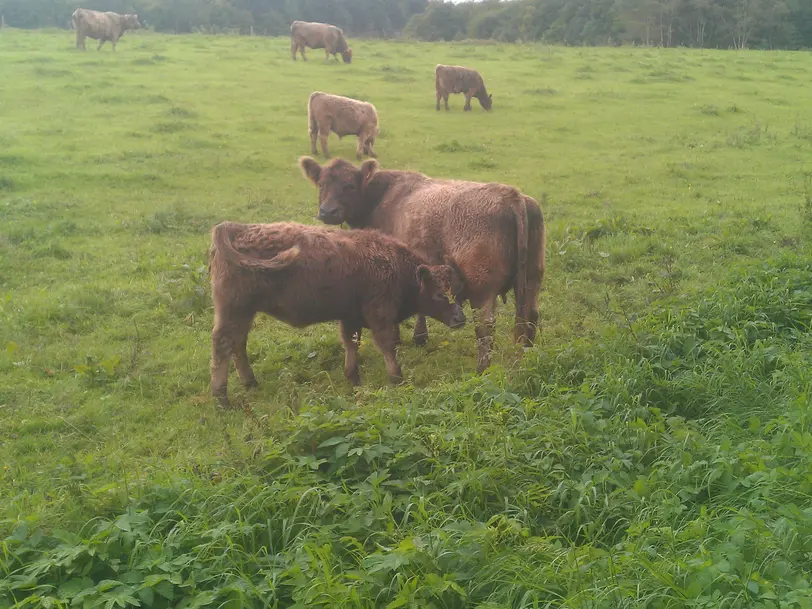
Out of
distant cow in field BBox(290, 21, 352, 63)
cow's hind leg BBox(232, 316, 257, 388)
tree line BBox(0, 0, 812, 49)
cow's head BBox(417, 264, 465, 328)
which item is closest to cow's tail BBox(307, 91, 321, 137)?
cow's head BBox(417, 264, 465, 328)

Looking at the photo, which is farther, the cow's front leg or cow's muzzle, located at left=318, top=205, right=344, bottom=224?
cow's muzzle, located at left=318, top=205, right=344, bottom=224

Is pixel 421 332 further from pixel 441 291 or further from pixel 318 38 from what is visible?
pixel 318 38

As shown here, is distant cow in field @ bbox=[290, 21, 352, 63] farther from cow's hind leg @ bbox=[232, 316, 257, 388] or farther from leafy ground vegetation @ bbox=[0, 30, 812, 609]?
cow's hind leg @ bbox=[232, 316, 257, 388]

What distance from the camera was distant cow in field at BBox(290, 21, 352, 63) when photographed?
2672cm

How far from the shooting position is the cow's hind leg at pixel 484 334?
622 centimetres

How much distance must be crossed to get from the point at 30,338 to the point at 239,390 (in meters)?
2.31

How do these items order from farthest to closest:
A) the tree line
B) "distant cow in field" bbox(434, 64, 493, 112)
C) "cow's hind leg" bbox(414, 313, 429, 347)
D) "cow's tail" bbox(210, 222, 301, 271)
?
the tree line → "distant cow in field" bbox(434, 64, 493, 112) → "cow's hind leg" bbox(414, 313, 429, 347) → "cow's tail" bbox(210, 222, 301, 271)

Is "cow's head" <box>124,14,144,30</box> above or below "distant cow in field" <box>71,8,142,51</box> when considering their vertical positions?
above

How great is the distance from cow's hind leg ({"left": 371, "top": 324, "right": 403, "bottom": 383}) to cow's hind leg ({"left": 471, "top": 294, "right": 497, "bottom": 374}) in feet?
2.56

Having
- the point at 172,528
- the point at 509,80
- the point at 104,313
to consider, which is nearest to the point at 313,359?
the point at 104,313

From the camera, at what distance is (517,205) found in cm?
616

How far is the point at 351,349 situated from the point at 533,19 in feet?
170

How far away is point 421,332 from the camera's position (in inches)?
279

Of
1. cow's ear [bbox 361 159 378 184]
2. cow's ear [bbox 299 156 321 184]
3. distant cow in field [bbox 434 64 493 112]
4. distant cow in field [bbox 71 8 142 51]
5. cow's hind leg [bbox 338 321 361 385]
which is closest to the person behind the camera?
cow's hind leg [bbox 338 321 361 385]
